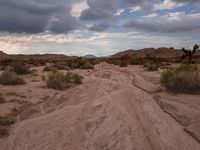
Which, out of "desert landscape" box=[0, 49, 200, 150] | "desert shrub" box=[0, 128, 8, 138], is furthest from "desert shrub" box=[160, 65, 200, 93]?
"desert shrub" box=[0, 128, 8, 138]

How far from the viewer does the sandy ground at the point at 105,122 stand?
8.88 m

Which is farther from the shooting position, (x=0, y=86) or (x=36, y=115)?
(x=0, y=86)

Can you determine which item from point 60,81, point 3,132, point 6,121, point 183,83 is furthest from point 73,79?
point 3,132

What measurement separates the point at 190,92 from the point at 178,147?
8.46 m

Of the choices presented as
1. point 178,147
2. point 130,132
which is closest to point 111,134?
point 130,132

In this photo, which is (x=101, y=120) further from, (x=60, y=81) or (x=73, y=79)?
(x=73, y=79)

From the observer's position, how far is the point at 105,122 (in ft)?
35.3

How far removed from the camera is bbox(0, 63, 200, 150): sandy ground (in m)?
8.88

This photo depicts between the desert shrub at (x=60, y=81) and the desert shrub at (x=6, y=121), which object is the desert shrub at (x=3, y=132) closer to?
the desert shrub at (x=6, y=121)

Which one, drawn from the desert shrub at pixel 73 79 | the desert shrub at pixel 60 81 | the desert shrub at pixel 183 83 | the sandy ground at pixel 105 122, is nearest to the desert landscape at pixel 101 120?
the sandy ground at pixel 105 122

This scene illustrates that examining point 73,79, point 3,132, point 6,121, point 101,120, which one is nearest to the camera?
point 3,132

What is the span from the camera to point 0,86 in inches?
787

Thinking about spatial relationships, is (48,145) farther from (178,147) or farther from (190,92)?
(190,92)

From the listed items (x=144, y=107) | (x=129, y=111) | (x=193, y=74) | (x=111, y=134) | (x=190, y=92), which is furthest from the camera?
(x=193, y=74)
